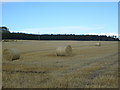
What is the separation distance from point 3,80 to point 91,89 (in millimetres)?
2792

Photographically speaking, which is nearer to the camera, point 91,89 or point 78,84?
point 91,89

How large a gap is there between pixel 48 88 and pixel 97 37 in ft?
255

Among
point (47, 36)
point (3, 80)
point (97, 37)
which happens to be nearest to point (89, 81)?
point (3, 80)

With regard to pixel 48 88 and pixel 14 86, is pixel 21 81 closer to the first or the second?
pixel 14 86

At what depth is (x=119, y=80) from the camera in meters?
7.07

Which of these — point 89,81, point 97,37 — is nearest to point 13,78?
point 89,81

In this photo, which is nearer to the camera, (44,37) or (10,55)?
(10,55)

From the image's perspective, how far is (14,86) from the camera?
613cm

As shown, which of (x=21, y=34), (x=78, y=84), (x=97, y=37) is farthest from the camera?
(x=97, y=37)

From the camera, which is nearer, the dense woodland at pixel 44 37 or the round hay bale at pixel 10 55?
the round hay bale at pixel 10 55

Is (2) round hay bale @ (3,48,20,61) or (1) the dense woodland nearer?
(2) round hay bale @ (3,48,20,61)

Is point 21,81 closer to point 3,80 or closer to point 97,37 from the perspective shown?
point 3,80

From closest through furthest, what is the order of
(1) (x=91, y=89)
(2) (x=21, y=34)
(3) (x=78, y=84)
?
(1) (x=91, y=89)
(3) (x=78, y=84)
(2) (x=21, y=34)

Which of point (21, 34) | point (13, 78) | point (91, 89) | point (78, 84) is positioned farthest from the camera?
point (21, 34)
